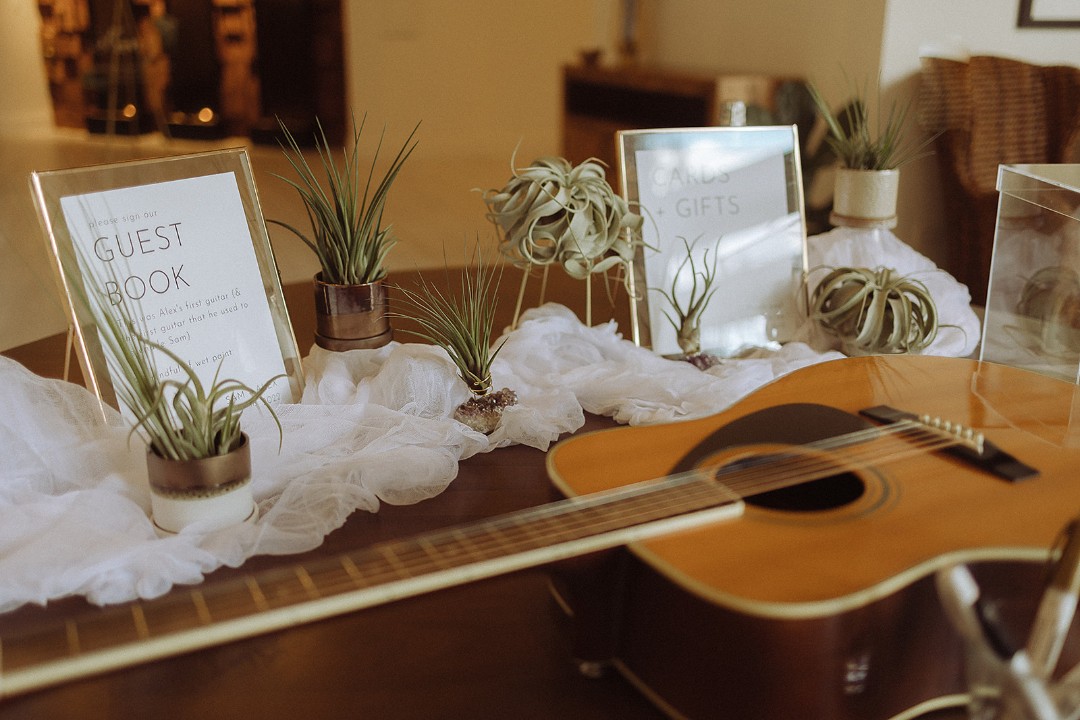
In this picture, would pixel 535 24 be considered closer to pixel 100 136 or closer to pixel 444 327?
pixel 100 136

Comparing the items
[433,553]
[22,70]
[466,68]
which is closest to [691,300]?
[433,553]

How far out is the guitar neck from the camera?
56 centimetres

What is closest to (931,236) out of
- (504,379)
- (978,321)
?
(978,321)

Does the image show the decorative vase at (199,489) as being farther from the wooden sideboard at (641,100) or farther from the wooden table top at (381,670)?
the wooden sideboard at (641,100)

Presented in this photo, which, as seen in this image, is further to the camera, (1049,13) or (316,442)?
(1049,13)

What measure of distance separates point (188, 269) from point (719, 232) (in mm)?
803

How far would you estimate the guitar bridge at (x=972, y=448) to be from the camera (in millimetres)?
871

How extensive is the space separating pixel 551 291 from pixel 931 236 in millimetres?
2042

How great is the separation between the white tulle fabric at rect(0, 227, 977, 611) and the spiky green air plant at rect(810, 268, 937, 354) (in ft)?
0.24

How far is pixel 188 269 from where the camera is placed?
1.10m

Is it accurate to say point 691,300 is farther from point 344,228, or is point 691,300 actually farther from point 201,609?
point 201,609

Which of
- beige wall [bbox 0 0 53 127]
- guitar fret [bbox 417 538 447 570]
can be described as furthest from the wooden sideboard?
beige wall [bbox 0 0 53 127]

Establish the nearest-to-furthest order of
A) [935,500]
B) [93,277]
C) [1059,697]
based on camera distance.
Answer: [1059,697] < [935,500] < [93,277]

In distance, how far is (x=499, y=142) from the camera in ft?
25.0
